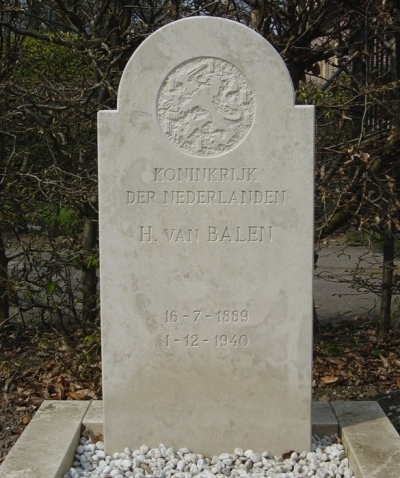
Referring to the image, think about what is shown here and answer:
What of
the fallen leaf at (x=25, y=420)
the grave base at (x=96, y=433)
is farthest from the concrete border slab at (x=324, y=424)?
the fallen leaf at (x=25, y=420)

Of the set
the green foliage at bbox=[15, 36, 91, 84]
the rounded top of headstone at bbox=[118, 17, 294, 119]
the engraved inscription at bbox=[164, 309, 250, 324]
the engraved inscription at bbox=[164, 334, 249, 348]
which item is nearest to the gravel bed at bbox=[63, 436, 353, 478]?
the engraved inscription at bbox=[164, 334, 249, 348]

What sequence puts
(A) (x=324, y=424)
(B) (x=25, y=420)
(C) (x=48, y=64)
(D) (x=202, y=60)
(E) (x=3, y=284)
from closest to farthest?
(D) (x=202, y=60), (A) (x=324, y=424), (B) (x=25, y=420), (E) (x=3, y=284), (C) (x=48, y=64)

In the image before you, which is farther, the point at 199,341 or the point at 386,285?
the point at 386,285

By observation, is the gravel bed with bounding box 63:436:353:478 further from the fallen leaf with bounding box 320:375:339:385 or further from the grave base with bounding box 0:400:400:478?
the fallen leaf with bounding box 320:375:339:385

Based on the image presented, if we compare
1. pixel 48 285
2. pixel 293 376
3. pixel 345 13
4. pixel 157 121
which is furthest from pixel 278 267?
pixel 345 13

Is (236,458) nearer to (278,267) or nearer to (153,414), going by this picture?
(153,414)

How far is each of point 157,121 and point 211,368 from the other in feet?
4.19

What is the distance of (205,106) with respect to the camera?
363 centimetres

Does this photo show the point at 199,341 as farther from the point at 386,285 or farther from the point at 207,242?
the point at 386,285

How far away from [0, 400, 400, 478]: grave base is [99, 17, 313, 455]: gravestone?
0.81 feet

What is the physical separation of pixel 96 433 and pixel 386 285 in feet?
9.27

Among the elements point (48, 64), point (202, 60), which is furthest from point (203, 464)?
point (48, 64)

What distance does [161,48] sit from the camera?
3549 millimetres

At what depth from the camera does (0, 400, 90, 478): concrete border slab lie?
11.0ft
